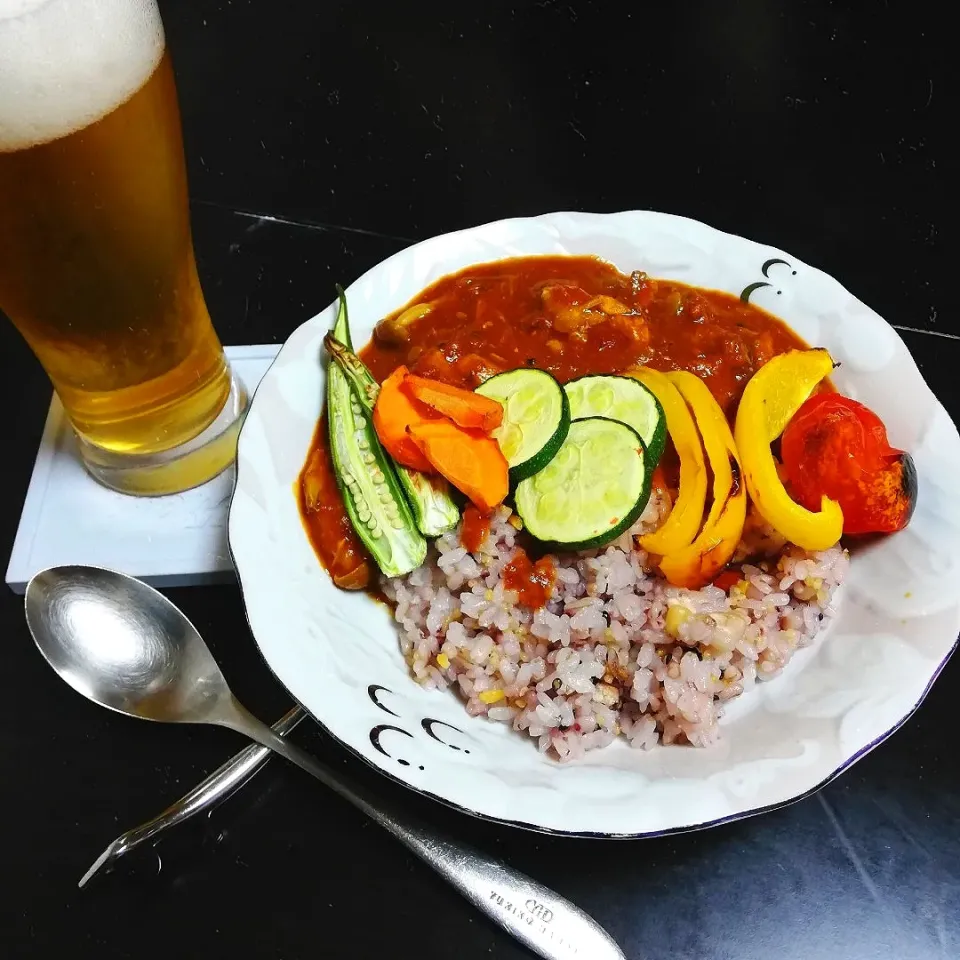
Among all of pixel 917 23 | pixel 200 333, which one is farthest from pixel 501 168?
pixel 917 23

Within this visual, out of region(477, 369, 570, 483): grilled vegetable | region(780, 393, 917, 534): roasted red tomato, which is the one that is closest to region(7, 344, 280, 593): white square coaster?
region(477, 369, 570, 483): grilled vegetable

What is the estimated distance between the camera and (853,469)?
1976 millimetres

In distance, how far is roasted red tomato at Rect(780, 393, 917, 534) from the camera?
1.99 meters

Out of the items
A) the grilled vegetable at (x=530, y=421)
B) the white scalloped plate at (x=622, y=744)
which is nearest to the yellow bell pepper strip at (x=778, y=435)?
the white scalloped plate at (x=622, y=744)

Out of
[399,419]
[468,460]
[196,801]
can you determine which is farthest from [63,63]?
[196,801]

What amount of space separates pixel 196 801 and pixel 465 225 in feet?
7.33

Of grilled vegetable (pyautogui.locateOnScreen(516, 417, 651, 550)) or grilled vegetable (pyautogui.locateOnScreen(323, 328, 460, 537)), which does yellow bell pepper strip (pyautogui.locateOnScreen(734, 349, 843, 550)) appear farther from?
grilled vegetable (pyautogui.locateOnScreen(323, 328, 460, 537))

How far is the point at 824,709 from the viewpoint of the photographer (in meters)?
1.85

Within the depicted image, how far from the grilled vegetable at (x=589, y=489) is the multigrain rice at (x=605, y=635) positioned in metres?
0.08

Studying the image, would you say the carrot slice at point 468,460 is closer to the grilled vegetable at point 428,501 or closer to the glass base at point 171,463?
the grilled vegetable at point 428,501

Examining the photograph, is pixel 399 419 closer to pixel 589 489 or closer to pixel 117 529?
pixel 589 489

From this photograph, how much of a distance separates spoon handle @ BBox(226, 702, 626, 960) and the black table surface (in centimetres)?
9

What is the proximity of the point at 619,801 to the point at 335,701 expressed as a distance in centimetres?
59

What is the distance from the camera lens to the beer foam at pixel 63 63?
5.13 feet
